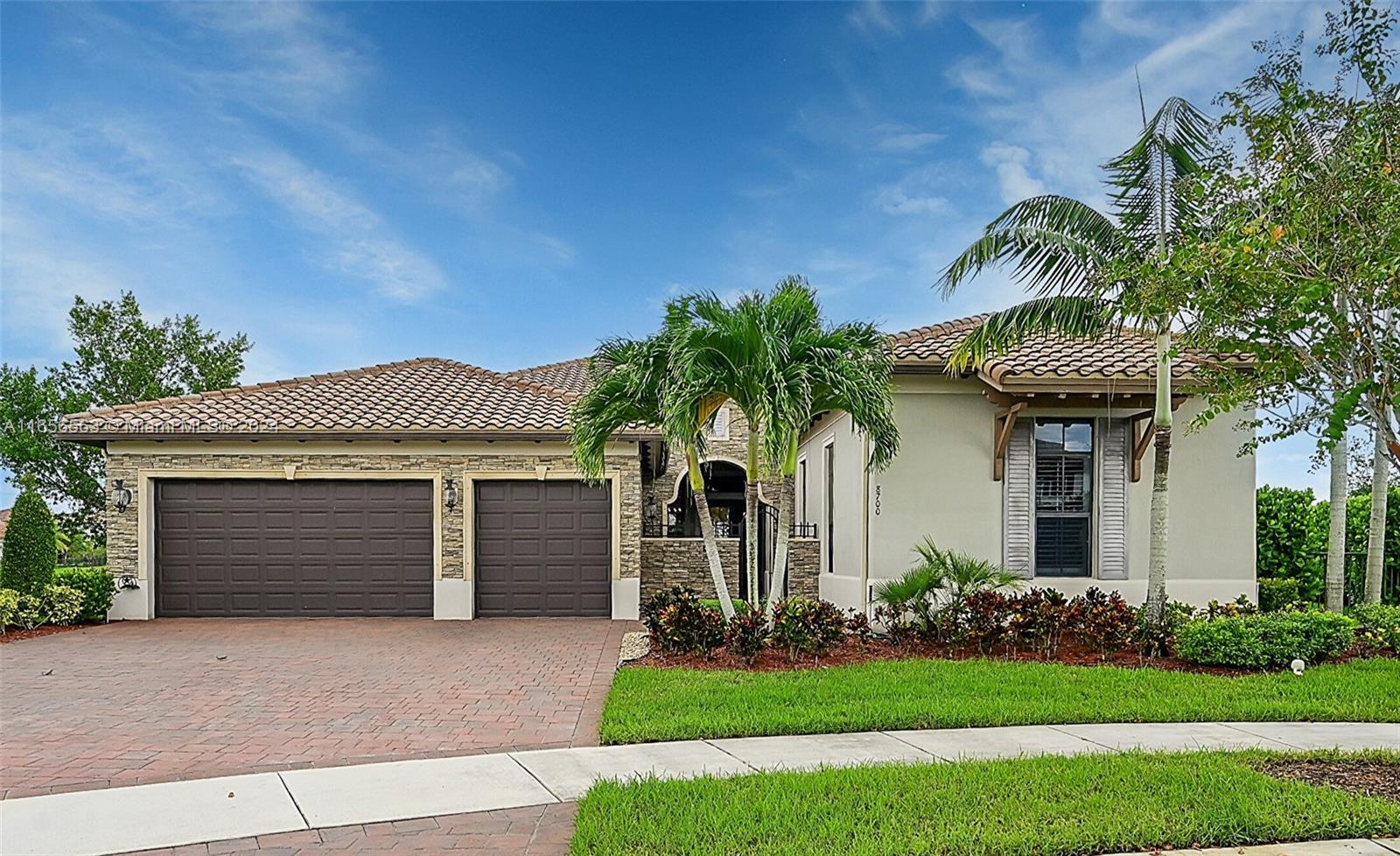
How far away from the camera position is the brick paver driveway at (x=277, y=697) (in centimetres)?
632

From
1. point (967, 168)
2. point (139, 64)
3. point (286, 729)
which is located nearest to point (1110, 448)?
point (967, 168)

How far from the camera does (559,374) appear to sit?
29109 mm

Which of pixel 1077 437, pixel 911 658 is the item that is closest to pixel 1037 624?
pixel 911 658

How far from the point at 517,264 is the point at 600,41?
6746 mm

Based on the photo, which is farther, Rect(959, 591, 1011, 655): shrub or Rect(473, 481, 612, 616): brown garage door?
Rect(473, 481, 612, 616): brown garage door

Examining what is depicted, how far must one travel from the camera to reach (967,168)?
15.5 m

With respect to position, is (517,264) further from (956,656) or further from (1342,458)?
(1342,458)

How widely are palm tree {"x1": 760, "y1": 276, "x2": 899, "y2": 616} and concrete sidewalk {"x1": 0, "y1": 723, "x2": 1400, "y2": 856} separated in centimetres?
350

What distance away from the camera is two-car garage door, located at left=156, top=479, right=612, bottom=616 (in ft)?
48.4

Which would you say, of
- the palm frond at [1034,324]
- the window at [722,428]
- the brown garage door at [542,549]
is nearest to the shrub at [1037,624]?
the palm frond at [1034,324]

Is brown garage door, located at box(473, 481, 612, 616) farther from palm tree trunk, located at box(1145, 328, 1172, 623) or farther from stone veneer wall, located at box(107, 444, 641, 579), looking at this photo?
palm tree trunk, located at box(1145, 328, 1172, 623)

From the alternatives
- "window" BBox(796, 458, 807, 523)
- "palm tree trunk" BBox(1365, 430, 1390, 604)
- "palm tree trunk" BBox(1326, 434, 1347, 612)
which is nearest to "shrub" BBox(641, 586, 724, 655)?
"window" BBox(796, 458, 807, 523)

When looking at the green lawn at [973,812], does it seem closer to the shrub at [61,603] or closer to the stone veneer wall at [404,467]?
the stone veneer wall at [404,467]

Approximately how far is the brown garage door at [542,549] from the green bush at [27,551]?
639 centimetres
